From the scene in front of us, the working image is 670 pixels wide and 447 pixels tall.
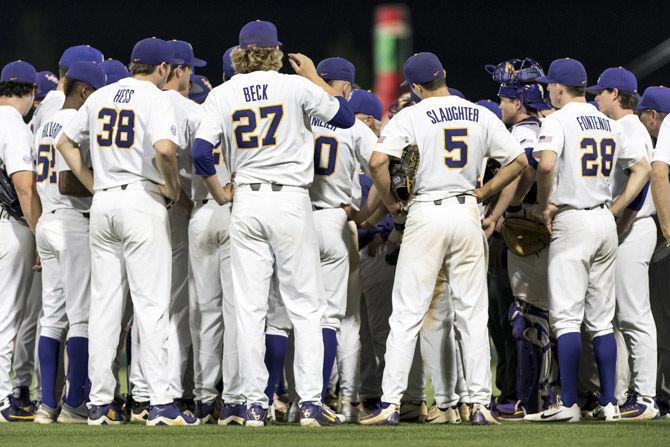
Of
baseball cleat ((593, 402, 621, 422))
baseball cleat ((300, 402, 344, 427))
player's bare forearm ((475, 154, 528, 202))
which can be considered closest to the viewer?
baseball cleat ((300, 402, 344, 427))

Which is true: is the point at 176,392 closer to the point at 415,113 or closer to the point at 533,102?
the point at 415,113

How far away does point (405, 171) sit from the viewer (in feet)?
23.7

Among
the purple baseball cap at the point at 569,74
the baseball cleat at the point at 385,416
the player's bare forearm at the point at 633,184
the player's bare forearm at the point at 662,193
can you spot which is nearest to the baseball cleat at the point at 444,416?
the baseball cleat at the point at 385,416

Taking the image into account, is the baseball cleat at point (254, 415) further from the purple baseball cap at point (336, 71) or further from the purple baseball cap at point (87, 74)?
the purple baseball cap at point (336, 71)

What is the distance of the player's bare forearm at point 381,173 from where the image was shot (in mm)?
7305

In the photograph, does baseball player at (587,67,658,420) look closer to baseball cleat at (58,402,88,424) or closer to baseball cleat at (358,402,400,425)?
baseball cleat at (358,402,400,425)

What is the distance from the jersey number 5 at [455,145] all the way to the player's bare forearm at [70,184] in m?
2.35

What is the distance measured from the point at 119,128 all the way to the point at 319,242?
152cm

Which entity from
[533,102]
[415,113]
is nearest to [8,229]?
[415,113]

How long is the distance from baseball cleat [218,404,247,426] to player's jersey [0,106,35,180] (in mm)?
2159

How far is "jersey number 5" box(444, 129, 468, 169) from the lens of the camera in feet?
23.6

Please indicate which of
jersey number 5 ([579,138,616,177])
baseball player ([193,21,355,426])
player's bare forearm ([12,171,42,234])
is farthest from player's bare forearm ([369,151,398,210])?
player's bare forearm ([12,171,42,234])

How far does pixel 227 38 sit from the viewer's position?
1942 centimetres

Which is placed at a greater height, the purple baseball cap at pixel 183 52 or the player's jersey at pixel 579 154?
the purple baseball cap at pixel 183 52
